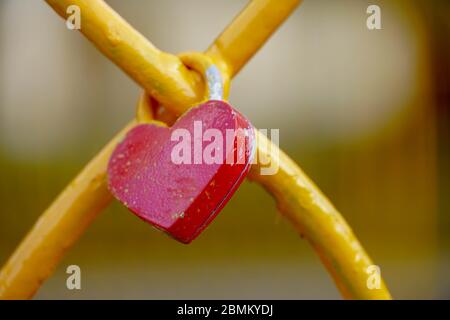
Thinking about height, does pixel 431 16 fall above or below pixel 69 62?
above

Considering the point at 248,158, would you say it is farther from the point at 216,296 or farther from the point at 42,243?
the point at 216,296

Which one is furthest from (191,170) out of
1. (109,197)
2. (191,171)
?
(109,197)

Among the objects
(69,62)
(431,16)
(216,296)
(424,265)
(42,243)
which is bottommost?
(42,243)

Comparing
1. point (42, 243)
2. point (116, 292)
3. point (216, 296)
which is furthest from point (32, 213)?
point (42, 243)

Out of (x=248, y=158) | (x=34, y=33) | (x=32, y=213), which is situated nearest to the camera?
(x=248, y=158)

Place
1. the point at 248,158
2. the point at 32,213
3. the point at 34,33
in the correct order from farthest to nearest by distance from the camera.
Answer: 1. the point at 32,213
2. the point at 34,33
3. the point at 248,158

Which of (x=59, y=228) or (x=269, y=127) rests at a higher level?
(x=269, y=127)

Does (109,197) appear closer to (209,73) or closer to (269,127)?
(209,73)
